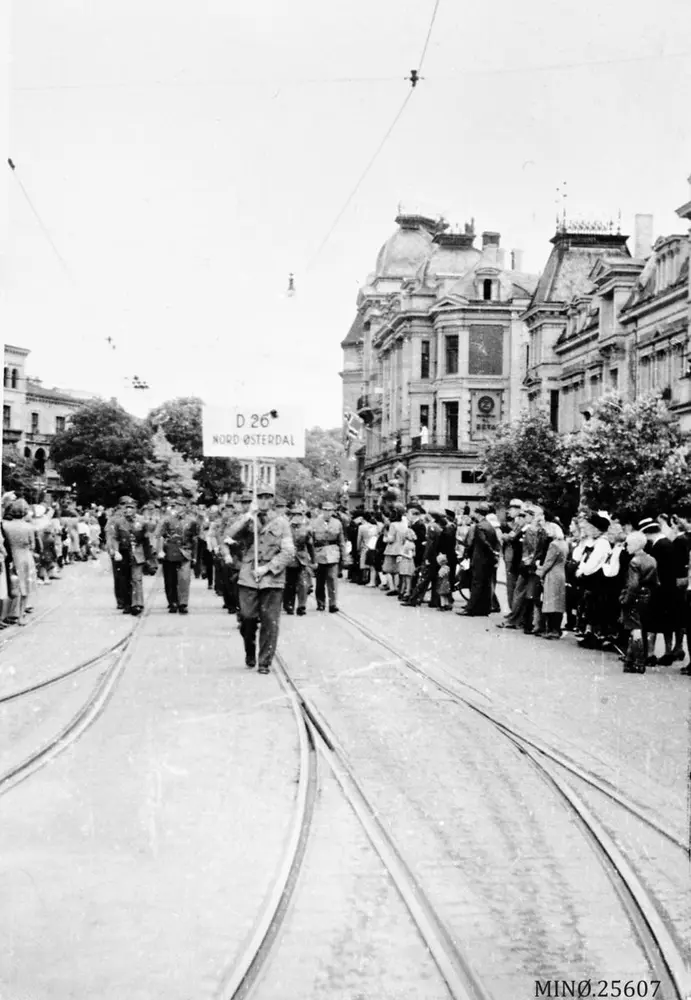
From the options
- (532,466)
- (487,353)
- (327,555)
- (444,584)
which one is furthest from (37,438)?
(327,555)

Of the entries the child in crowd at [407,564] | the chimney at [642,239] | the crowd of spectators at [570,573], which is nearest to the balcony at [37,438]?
the chimney at [642,239]

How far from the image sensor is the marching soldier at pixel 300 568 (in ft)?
72.0

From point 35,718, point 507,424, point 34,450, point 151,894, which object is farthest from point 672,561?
point 34,450

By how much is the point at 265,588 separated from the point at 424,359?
54154 millimetres

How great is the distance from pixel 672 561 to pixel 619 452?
86.8 feet

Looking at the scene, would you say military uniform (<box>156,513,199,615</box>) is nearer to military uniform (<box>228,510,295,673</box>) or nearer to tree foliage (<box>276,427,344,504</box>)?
military uniform (<box>228,510,295,673</box>)

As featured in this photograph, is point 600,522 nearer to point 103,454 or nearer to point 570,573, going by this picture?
point 570,573

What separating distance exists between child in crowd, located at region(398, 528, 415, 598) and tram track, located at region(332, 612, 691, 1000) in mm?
14461

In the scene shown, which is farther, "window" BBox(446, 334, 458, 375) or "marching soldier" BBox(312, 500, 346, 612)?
"window" BBox(446, 334, 458, 375)

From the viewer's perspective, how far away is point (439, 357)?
65250mm

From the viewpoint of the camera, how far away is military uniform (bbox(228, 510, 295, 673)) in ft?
44.2

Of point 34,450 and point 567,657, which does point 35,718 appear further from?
point 34,450

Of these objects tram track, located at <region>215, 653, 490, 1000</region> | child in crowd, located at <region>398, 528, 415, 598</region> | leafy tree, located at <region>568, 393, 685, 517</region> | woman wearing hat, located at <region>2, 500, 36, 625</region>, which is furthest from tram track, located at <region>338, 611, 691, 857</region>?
leafy tree, located at <region>568, 393, 685, 517</region>

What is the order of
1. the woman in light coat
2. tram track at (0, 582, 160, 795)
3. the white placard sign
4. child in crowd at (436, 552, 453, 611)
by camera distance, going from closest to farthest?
tram track at (0, 582, 160, 795) → the white placard sign → the woman in light coat → child in crowd at (436, 552, 453, 611)
